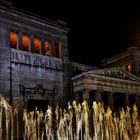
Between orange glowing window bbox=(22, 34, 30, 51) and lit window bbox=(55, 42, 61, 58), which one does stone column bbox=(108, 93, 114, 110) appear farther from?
orange glowing window bbox=(22, 34, 30, 51)

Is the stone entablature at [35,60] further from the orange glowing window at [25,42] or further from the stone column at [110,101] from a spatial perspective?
the stone column at [110,101]

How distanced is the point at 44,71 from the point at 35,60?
6.00ft

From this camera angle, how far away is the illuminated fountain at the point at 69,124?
3134 cm

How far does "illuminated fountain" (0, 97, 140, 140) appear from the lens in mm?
31344

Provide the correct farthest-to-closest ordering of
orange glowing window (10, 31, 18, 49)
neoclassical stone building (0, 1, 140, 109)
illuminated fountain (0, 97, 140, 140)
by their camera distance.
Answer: orange glowing window (10, 31, 18, 49)
neoclassical stone building (0, 1, 140, 109)
illuminated fountain (0, 97, 140, 140)

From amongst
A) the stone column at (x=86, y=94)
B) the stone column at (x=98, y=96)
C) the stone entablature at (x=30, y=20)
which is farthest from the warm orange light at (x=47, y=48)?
the stone column at (x=98, y=96)

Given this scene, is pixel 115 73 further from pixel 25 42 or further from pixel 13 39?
pixel 13 39

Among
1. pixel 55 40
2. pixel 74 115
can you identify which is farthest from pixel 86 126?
pixel 55 40

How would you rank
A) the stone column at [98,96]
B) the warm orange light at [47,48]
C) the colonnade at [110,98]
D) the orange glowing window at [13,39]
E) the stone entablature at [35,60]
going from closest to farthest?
the stone entablature at [35,60] → the orange glowing window at [13,39] → the colonnade at [110,98] → the stone column at [98,96] → the warm orange light at [47,48]

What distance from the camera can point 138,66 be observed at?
157 ft

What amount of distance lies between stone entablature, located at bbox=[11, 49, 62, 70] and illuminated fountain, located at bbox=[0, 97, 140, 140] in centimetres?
504

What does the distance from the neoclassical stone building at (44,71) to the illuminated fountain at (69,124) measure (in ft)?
4.44

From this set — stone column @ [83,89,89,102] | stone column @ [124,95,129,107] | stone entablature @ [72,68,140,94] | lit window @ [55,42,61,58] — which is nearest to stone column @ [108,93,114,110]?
stone entablature @ [72,68,140,94]

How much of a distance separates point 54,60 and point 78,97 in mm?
5674
